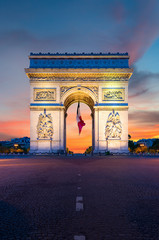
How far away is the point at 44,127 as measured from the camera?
3366cm

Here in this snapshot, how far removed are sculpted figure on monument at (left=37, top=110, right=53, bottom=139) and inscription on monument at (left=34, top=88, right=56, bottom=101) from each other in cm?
232

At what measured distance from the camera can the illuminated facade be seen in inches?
1325

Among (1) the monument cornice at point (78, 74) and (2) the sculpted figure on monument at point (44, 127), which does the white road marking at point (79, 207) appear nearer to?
(2) the sculpted figure on monument at point (44, 127)

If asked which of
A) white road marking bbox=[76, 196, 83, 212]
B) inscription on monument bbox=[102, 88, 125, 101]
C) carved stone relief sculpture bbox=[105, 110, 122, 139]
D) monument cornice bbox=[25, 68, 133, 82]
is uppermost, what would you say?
monument cornice bbox=[25, 68, 133, 82]

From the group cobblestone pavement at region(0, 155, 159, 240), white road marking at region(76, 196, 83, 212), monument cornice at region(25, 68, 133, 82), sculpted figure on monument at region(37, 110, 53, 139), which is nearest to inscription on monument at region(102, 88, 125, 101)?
monument cornice at region(25, 68, 133, 82)

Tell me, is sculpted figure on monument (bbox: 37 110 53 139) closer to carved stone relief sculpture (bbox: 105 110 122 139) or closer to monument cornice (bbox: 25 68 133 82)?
monument cornice (bbox: 25 68 133 82)

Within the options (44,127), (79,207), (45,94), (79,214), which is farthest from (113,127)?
(79,214)

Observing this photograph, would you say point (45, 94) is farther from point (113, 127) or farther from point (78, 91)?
point (113, 127)

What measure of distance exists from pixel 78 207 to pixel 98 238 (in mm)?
1771

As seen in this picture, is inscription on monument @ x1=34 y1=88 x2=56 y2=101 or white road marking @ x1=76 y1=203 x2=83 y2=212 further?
inscription on monument @ x1=34 y1=88 x2=56 y2=101

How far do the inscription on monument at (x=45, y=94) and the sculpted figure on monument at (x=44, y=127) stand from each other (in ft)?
7.60

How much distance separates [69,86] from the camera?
34.4 meters

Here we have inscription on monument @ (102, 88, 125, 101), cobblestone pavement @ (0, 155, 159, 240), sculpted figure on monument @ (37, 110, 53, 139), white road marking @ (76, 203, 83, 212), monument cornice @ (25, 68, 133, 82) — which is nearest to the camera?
cobblestone pavement @ (0, 155, 159, 240)

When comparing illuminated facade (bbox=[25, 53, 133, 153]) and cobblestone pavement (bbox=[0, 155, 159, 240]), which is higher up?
illuminated facade (bbox=[25, 53, 133, 153])
